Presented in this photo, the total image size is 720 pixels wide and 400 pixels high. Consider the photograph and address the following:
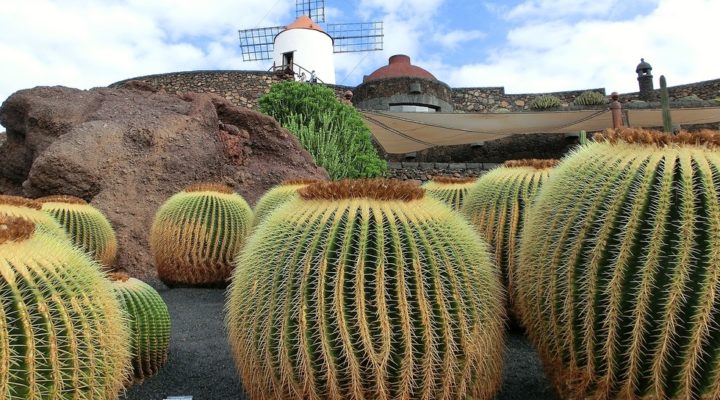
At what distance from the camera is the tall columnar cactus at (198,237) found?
5328 millimetres

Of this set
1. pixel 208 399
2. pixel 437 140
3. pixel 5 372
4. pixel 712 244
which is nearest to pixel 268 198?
pixel 208 399

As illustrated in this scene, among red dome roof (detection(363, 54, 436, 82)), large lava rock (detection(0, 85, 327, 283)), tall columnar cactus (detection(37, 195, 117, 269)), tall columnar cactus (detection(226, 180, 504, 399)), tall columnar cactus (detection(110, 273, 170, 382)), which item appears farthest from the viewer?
red dome roof (detection(363, 54, 436, 82))

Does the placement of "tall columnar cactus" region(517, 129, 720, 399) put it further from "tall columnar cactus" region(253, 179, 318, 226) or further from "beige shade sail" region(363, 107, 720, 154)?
"beige shade sail" region(363, 107, 720, 154)

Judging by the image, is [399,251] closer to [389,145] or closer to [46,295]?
[46,295]

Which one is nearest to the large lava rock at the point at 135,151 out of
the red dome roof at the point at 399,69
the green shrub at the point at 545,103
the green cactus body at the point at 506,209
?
the green cactus body at the point at 506,209

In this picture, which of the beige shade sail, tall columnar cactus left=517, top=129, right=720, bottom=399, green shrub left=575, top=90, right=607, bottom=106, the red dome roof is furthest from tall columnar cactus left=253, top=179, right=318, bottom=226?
the red dome roof

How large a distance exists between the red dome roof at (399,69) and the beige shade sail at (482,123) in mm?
10030

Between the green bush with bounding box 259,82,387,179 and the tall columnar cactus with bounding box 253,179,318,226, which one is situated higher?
the green bush with bounding box 259,82,387,179

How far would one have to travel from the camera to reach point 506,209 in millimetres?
3324

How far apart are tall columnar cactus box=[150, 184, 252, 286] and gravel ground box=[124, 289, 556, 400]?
100 centimetres

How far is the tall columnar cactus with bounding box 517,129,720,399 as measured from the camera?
1.86 m

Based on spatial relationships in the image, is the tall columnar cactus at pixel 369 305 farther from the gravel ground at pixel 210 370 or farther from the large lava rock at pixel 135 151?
the large lava rock at pixel 135 151

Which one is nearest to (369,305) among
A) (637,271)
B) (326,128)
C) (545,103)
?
(637,271)

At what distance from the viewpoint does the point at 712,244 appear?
6.03 feet
